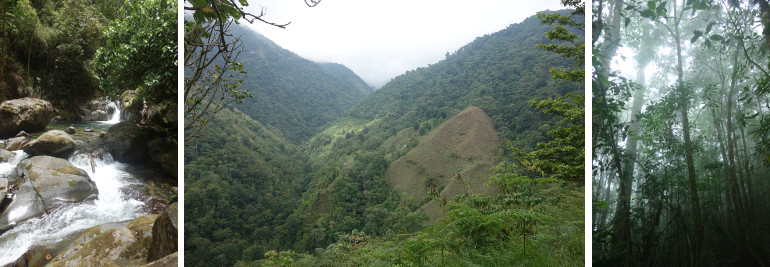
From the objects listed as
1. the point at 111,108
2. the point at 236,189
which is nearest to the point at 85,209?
the point at 111,108

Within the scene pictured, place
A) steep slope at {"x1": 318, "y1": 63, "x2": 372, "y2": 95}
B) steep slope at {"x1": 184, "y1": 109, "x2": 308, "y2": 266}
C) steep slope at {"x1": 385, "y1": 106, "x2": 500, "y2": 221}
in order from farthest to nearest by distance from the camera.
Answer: steep slope at {"x1": 318, "y1": 63, "x2": 372, "y2": 95} < steep slope at {"x1": 385, "y1": 106, "x2": 500, "y2": 221} < steep slope at {"x1": 184, "y1": 109, "x2": 308, "y2": 266}

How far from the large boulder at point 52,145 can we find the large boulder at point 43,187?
0.03 meters

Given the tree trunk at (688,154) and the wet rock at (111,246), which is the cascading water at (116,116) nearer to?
the wet rock at (111,246)

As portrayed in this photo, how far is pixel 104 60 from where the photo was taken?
1567mm

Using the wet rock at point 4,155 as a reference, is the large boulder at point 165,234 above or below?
below

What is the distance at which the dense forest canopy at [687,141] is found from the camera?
1511mm

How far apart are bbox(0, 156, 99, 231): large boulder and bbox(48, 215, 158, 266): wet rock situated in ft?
0.59

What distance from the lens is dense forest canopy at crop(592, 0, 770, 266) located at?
1.51 m

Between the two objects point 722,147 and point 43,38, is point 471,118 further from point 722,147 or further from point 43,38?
point 43,38

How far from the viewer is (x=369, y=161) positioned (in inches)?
131

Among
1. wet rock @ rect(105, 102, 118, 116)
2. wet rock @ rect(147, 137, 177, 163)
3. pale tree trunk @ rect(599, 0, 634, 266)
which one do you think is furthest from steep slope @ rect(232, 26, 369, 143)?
pale tree trunk @ rect(599, 0, 634, 266)

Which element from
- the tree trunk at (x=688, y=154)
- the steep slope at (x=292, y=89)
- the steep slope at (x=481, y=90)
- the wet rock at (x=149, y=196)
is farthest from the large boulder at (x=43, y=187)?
the tree trunk at (x=688, y=154)

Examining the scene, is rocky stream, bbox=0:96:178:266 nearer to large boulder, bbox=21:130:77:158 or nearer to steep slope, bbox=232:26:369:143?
large boulder, bbox=21:130:77:158

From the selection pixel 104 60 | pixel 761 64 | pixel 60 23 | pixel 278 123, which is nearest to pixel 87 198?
pixel 104 60
